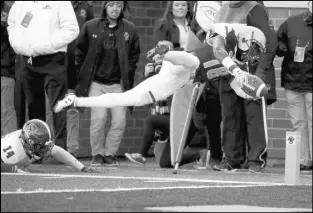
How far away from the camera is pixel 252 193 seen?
27.1ft

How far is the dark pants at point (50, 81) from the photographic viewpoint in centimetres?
1280

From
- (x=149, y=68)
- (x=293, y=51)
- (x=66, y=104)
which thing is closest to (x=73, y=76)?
(x=149, y=68)

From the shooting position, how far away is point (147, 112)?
16.2 metres

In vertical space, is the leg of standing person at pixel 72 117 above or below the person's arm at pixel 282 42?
below

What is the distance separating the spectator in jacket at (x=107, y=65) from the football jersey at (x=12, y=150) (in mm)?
2303

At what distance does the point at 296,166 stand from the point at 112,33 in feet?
13.8

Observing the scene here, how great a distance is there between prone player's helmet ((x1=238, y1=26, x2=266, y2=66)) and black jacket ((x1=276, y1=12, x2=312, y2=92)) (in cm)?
145

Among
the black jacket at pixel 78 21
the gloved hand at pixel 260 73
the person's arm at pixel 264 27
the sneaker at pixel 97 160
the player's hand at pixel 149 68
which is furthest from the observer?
the black jacket at pixel 78 21

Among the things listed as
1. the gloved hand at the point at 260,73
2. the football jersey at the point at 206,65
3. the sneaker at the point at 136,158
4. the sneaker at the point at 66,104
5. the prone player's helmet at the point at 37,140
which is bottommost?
the sneaker at the point at 136,158

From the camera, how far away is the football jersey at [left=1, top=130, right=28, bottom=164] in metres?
10.6

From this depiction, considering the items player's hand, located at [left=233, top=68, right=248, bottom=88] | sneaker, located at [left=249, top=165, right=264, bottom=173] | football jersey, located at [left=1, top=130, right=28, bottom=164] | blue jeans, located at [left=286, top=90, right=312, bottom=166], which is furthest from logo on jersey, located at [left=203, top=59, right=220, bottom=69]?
football jersey, located at [left=1, top=130, right=28, bottom=164]

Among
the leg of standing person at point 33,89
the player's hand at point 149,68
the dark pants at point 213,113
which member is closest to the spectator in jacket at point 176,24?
the player's hand at point 149,68

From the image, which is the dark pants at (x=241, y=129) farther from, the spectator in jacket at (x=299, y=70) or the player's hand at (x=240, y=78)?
the player's hand at (x=240, y=78)

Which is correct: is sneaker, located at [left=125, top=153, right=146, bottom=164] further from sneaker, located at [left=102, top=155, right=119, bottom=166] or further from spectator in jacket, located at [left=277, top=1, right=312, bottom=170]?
spectator in jacket, located at [left=277, top=1, right=312, bottom=170]
